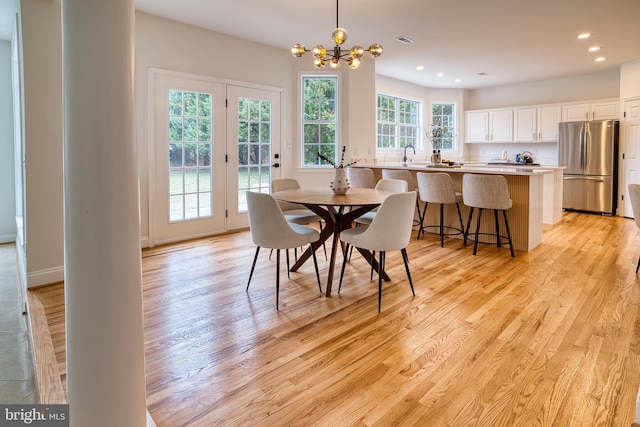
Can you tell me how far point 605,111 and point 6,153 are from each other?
947 centimetres

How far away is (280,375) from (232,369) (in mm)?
259

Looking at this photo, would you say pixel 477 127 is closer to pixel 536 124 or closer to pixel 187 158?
pixel 536 124

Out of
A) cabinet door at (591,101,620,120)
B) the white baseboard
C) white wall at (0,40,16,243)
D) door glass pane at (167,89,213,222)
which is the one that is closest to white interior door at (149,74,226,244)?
door glass pane at (167,89,213,222)

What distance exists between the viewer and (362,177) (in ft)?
17.5

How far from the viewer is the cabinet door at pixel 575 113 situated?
751 cm

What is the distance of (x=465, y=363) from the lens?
2.10 m

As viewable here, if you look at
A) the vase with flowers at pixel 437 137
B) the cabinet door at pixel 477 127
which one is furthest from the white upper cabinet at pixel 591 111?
the vase with flowers at pixel 437 137

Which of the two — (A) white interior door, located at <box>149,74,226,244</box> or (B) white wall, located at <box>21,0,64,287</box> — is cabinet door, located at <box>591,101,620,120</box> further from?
(B) white wall, located at <box>21,0,64,287</box>

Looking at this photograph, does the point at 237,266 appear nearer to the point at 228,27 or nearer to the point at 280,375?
the point at 280,375

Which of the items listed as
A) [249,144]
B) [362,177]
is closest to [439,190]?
[362,177]

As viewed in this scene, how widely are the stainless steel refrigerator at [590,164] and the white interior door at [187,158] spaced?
20.5 feet

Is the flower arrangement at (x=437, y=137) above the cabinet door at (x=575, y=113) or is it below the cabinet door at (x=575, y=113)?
below

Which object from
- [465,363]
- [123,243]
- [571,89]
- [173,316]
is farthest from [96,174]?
[571,89]

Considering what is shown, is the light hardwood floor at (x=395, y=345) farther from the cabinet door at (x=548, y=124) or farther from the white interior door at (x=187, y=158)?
the cabinet door at (x=548, y=124)
